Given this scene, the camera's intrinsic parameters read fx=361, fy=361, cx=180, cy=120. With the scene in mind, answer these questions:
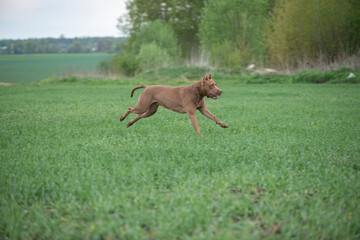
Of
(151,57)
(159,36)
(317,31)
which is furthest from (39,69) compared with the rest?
(317,31)

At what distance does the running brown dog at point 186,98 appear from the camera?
7102 millimetres

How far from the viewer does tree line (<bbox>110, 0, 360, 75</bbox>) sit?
2553 centimetres

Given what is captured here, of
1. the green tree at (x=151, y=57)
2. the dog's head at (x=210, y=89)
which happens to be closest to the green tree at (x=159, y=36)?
the green tree at (x=151, y=57)

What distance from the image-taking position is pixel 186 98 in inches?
286

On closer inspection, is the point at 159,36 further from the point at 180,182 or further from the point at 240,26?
the point at 180,182

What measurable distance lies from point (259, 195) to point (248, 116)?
612 cm

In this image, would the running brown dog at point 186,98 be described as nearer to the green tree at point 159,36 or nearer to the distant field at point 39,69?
the distant field at point 39,69

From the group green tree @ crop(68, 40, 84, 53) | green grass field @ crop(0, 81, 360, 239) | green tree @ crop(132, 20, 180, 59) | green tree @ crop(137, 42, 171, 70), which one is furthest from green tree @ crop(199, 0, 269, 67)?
green tree @ crop(68, 40, 84, 53)

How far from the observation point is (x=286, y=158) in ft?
18.6

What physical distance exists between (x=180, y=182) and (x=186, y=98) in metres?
3.02

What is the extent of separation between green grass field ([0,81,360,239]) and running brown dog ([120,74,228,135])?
50cm

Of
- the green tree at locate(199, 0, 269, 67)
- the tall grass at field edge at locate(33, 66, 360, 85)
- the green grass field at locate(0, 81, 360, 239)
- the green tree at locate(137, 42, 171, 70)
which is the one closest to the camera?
the green grass field at locate(0, 81, 360, 239)

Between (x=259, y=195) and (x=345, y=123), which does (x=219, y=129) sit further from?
(x=259, y=195)

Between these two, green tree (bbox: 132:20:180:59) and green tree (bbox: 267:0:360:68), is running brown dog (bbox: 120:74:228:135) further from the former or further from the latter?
green tree (bbox: 132:20:180:59)
